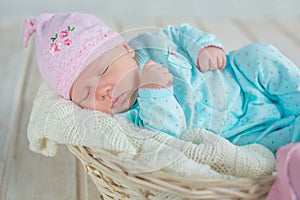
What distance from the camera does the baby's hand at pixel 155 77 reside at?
3.45 ft

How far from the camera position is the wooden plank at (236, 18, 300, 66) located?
1851 millimetres

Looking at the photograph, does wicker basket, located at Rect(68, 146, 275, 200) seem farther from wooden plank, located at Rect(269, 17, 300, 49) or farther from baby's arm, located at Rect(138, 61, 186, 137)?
wooden plank, located at Rect(269, 17, 300, 49)

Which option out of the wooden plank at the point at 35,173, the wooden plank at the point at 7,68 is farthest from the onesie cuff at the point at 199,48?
the wooden plank at the point at 7,68

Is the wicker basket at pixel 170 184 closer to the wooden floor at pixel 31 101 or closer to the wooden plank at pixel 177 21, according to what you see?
the wooden floor at pixel 31 101

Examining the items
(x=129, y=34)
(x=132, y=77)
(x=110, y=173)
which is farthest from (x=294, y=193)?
(x=129, y=34)

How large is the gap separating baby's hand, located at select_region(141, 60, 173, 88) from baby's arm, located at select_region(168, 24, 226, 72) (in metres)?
0.14

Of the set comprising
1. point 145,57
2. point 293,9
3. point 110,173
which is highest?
point 145,57

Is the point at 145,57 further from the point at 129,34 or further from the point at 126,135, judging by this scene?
the point at 126,135

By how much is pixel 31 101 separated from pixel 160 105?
2.25 ft

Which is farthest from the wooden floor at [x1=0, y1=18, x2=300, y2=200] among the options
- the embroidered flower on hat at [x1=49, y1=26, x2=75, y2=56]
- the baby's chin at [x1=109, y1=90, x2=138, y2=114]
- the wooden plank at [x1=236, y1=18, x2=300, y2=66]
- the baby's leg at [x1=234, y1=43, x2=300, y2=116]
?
the baby's leg at [x1=234, y1=43, x2=300, y2=116]

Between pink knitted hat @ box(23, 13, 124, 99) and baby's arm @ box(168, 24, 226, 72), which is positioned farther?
baby's arm @ box(168, 24, 226, 72)

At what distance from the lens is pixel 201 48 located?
3.95 ft

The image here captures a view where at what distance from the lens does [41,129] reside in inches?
41.8

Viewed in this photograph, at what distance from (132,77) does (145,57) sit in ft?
0.23
